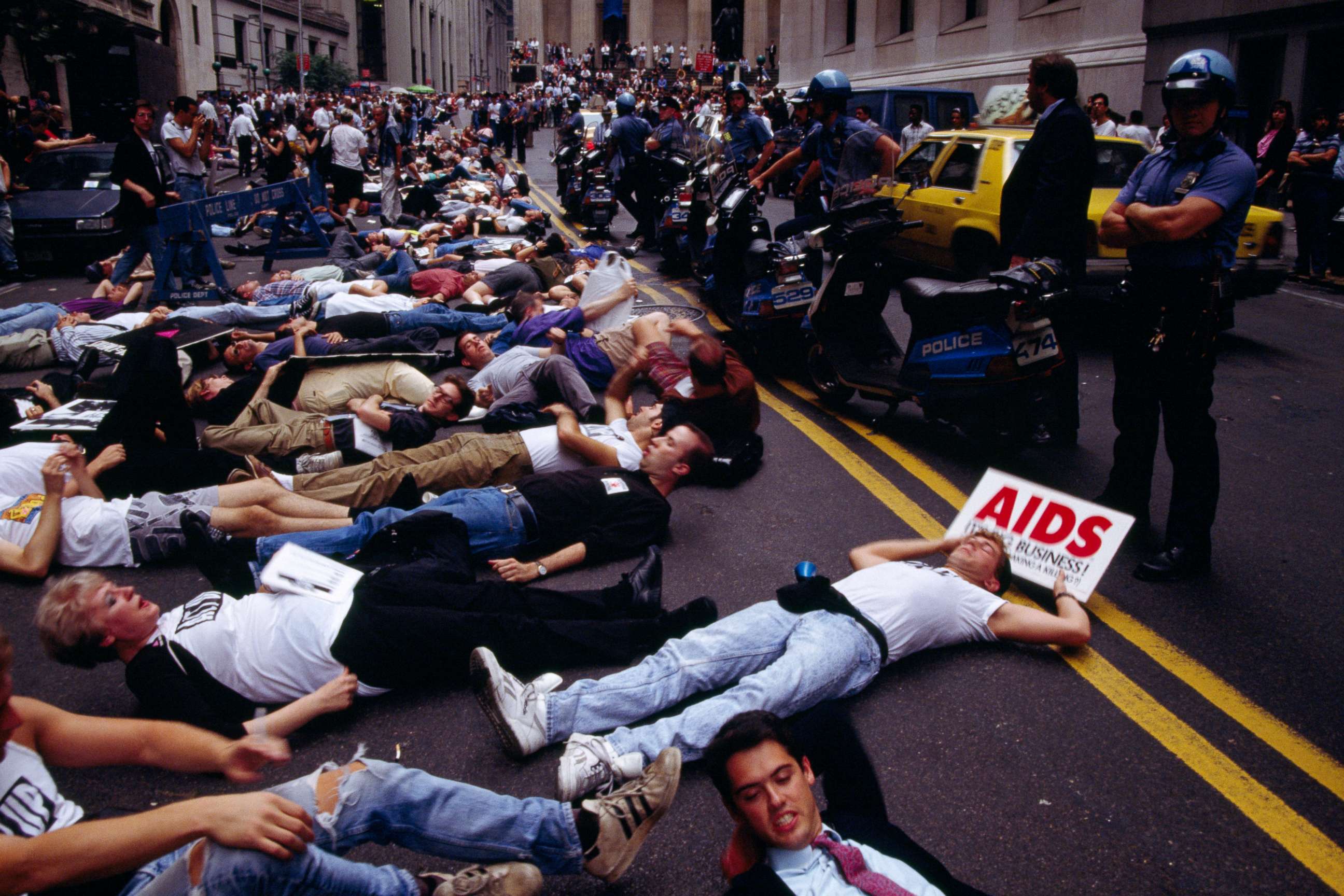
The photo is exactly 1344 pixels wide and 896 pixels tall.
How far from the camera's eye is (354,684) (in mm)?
3105

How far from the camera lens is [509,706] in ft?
10.0

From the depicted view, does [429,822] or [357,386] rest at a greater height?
[357,386]

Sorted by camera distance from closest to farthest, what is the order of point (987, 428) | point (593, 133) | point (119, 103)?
point (987, 428) → point (593, 133) → point (119, 103)

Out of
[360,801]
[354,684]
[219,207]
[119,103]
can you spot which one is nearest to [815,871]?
[360,801]

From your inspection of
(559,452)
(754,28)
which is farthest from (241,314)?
(754,28)

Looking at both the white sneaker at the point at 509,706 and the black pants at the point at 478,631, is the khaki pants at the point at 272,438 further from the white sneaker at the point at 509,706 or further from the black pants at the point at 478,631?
the white sneaker at the point at 509,706

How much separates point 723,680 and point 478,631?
916mm

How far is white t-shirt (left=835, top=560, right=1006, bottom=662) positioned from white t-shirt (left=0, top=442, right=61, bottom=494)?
12.6 ft

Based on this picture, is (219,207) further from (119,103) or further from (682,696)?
(119,103)

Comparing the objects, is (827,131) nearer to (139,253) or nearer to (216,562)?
A: (216,562)

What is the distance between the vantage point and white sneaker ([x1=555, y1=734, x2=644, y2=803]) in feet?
9.28

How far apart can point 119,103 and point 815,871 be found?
108 feet

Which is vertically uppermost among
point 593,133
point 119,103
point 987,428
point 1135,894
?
point 119,103

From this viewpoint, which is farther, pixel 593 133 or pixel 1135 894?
pixel 593 133
